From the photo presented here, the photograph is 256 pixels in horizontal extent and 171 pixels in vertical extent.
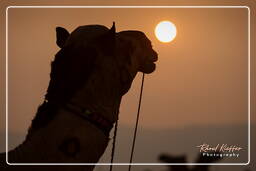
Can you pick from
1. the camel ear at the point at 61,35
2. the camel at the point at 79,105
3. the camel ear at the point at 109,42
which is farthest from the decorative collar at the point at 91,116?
the camel ear at the point at 61,35

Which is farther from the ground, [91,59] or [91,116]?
[91,59]

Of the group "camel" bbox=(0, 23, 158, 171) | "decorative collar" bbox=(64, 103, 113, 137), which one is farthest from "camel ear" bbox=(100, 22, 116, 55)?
"decorative collar" bbox=(64, 103, 113, 137)

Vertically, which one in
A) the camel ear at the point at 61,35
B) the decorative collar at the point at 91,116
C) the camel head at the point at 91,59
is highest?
the camel ear at the point at 61,35

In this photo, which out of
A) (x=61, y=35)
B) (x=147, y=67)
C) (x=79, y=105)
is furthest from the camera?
(x=147, y=67)

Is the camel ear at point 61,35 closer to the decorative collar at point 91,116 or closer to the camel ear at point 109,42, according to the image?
the camel ear at point 109,42

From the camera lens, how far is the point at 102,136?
10.6ft

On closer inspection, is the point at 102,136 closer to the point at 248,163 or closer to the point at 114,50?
the point at 114,50

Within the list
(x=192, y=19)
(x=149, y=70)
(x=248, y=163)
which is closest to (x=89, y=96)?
(x=149, y=70)

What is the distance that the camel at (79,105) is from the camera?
312 cm

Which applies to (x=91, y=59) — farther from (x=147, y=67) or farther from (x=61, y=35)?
(x=147, y=67)

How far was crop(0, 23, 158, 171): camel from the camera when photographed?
3.12 meters

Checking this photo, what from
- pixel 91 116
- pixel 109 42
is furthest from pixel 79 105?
pixel 109 42

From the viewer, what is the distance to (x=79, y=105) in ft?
10.5

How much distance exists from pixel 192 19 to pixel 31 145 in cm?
396
